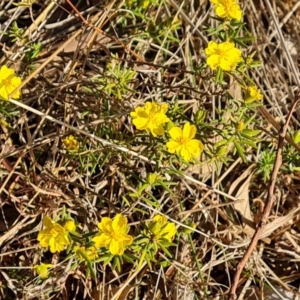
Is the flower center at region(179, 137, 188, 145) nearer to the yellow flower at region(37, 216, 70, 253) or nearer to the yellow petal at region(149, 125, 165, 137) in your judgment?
the yellow petal at region(149, 125, 165, 137)

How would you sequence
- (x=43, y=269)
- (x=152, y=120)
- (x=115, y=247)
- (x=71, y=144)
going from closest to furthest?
(x=115, y=247), (x=152, y=120), (x=43, y=269), (x=71, y=144)

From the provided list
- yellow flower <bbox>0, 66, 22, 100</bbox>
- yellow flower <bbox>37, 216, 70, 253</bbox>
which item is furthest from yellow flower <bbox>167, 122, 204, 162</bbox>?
yellow flower <bbox>0, 66, 22, 100</bbox>

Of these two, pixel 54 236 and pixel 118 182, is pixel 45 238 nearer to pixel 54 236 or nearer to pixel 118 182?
pixel 54 236

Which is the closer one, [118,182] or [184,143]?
[184,143]

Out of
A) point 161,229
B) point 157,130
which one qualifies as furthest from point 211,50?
point 161,229

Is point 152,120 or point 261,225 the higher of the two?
point 152,120

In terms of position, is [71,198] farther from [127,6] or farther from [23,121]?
[127,6]

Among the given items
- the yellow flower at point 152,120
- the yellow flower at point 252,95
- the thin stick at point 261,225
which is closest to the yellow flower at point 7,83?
the yellow flower at point 152,120
